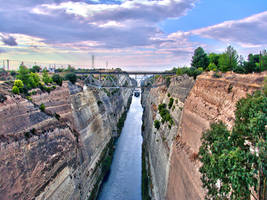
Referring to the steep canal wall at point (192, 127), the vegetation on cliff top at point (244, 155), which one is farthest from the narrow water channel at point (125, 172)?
the vegetation on cliff top at point (244, 155)

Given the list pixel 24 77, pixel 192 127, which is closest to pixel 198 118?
pixel 192 127

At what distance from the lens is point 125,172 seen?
2462 centimetres

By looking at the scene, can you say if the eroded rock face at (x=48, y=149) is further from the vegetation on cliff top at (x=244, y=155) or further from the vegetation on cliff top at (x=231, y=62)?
the vegetation on cliff top at (x=231, y=62)

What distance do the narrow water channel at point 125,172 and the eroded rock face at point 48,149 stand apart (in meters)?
1.68

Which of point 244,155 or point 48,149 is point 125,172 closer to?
point 48,149

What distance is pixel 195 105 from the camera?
13961mm

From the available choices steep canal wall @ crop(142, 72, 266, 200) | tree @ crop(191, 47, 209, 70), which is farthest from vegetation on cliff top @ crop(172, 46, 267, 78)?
steep canal wall @ crop(142, 72, 266, 200)

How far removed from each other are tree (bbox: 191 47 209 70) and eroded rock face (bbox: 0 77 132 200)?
60.9ft

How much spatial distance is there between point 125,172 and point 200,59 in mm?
19375

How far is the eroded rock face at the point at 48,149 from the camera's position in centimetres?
1117

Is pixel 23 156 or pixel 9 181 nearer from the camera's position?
pixel 9 181

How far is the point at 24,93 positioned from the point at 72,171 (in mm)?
6493

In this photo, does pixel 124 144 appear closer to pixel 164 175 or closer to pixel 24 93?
pixel 164 175

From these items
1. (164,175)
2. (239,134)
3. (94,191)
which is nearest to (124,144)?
(94,191)
